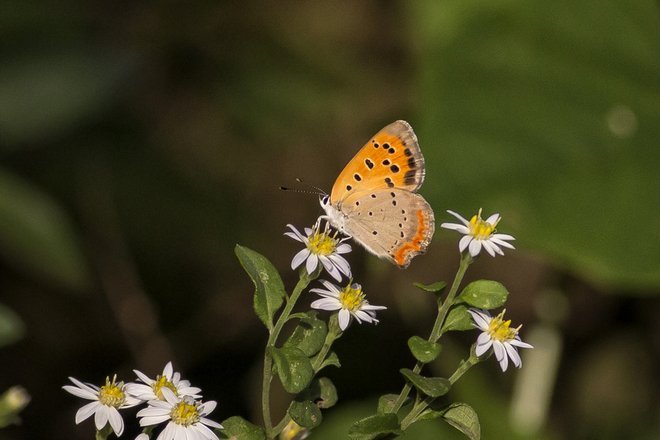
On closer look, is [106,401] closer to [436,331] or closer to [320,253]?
[320,253]

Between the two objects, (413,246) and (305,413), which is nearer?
(305,413)

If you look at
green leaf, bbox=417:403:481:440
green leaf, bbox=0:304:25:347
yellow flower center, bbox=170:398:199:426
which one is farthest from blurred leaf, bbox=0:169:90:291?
green leaf, bbox=417:403:481:440

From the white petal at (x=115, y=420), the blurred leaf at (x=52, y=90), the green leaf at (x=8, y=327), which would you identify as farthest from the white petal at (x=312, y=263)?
the blurred leaf at (x=52, y=90)

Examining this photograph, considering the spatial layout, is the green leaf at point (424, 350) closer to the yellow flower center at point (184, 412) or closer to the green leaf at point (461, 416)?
the green leaf at point (461, 416)

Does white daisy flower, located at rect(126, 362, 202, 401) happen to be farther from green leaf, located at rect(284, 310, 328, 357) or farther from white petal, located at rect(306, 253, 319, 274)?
white petal, located at rect(306, 253, 319, 274)

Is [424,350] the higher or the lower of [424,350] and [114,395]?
the higher

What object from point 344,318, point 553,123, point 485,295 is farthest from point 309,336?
point 553,123
